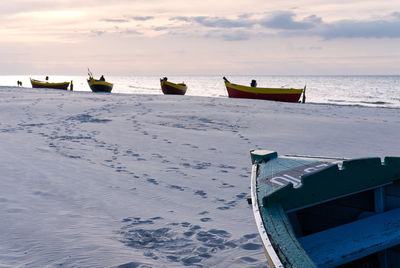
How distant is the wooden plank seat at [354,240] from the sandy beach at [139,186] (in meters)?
0.86

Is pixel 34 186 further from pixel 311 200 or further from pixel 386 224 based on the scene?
pixel 386 224

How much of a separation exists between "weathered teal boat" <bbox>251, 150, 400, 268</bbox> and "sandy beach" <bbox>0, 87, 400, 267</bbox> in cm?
82

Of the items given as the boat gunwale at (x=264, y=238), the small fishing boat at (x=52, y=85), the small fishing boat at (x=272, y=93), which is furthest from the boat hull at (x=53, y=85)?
the boat gunwale at (x=264, y=238)

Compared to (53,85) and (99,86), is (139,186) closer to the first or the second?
(99,86)

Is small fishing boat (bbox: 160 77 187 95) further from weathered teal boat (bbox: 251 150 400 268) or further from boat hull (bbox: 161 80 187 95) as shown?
weathered teal boat (bbox: 251 150 400 268)

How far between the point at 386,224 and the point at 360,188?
35 centimetres

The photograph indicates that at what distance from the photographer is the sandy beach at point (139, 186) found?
365cm

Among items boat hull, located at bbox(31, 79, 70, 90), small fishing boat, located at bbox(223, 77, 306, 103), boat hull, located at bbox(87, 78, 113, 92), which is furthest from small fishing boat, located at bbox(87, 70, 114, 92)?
small fishing boat, located at bbox(223, 77, 306, 103)

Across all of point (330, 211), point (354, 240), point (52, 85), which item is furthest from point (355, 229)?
point (52, 85)

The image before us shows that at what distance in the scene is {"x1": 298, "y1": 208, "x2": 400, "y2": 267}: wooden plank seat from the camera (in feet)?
8.57

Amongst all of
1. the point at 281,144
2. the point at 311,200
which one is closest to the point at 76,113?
the point at 281,144

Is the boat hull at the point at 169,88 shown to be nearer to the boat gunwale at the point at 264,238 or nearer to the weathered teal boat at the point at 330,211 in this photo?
the weathered teal boat at the point at 330,211

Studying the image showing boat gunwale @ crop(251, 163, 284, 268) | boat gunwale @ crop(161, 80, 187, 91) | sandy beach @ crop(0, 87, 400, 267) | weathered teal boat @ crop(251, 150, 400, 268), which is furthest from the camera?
boat gunwale @ crop(161, 80, 187, 91)

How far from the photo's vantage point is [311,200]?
293cm
